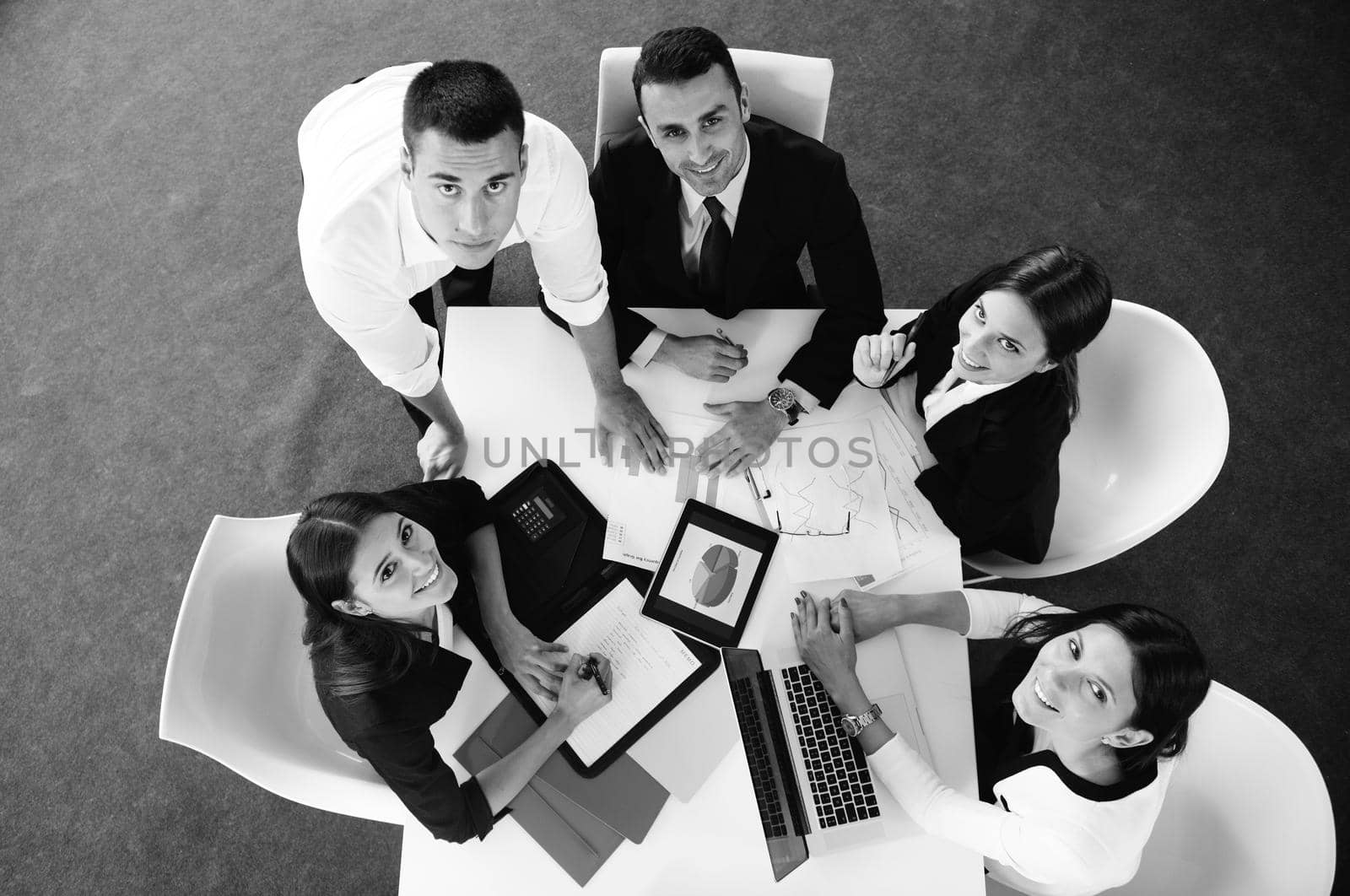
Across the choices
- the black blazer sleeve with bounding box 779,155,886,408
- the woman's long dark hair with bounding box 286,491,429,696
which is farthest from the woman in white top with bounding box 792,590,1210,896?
the woman's long dark hair with bounding box 286,491,429,696

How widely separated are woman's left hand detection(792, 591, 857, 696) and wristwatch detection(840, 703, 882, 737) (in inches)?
2.0

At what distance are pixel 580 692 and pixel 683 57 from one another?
1.16 metres

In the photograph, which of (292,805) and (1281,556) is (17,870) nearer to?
(292,805)

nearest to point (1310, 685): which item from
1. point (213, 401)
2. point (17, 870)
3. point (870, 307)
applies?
point (870, 307)

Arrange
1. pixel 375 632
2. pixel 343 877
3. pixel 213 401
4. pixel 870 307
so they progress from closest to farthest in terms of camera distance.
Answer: pixel 375 632, pixel 870 307, pixel 343 877, pixel 213 401

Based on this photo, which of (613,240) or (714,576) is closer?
(714,576)

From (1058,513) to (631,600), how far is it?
1.05 metres

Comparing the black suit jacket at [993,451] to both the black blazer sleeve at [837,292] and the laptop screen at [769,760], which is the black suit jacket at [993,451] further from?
the laptop screen at [769,760]

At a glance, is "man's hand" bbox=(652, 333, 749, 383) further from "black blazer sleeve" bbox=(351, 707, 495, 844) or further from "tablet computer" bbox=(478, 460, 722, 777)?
"black blazer sleeve" bbox=(351, 707, 495, 844)

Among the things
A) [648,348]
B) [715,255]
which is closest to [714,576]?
[648,348]

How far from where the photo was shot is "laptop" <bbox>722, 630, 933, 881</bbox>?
4.66 ft

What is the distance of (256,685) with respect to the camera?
1597 millimetres

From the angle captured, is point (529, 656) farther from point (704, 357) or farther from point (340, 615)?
point (704, 357)

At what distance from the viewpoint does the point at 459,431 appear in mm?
1666
